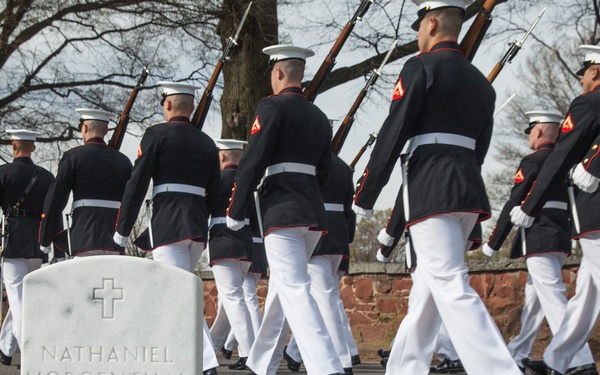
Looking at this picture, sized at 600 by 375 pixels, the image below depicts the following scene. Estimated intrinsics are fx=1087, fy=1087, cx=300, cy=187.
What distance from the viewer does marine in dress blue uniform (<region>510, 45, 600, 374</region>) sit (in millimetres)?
6770

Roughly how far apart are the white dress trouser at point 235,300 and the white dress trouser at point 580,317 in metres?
2.56

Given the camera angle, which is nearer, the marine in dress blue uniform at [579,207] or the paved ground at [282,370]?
the marine in dress blue uniform at [579,207]

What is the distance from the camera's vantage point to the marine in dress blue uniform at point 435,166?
506 centimetres

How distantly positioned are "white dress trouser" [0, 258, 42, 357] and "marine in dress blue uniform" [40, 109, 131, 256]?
99cm

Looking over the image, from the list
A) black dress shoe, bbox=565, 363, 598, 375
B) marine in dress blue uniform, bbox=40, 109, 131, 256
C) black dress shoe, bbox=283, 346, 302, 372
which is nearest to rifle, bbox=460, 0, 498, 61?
black dress shoe, bbox=565, 363, 598, 375

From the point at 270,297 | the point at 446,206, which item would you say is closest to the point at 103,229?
the point at 270,297

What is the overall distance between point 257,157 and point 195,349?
2965 millimetres

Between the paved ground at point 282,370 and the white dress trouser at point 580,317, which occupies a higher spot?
the white dress trouser at point 580,317

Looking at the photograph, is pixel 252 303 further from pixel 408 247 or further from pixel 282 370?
pixel 408 247

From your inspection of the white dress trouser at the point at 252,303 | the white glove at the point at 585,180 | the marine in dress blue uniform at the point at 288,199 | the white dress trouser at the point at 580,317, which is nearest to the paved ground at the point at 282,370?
the white dress trouser at the point at 252,303

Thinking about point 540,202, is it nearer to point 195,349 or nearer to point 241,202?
point 241,202

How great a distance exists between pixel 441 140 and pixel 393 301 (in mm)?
6068

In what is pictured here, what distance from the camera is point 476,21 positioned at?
20.0ft

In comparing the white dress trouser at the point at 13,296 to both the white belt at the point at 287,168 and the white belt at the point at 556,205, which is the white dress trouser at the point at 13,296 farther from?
the white belt at the point at 556,205
